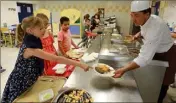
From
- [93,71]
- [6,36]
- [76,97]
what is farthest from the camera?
[6,36]

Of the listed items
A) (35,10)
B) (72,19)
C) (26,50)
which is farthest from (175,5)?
(35,10)

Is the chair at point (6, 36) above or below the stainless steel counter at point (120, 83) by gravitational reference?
above

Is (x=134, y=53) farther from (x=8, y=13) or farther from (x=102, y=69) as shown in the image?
(x=8, y=13)

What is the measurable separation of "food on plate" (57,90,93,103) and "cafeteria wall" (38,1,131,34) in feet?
24.0

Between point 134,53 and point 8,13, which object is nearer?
point 134,53

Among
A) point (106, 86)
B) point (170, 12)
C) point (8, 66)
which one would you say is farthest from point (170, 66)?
point (8, 66)

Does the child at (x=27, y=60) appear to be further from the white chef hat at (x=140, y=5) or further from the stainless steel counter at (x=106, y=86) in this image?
the white chef hat at (x=140, y=5)

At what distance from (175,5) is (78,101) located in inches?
135

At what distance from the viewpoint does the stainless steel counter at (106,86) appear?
921 mm

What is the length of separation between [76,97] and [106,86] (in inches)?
10.2

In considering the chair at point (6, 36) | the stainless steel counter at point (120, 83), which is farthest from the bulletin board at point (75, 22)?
the stainless steel counter at point (120, 83)

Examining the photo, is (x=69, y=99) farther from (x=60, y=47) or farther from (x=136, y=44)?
(x=136, y=44)

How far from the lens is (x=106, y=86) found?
105cm

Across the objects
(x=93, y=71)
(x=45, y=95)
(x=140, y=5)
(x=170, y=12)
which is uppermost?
(x=170, y=12)
